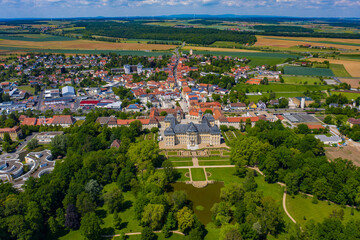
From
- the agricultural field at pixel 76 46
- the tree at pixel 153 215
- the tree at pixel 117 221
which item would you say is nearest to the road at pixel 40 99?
the tree at pixel 117 221

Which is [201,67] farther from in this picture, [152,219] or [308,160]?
[152,219]

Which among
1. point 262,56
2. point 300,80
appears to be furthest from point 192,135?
point 262,56

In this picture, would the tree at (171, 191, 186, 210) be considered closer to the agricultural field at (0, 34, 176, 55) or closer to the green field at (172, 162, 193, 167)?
the green field at (172, 162, 193, 167)

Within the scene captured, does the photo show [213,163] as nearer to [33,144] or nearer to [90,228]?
[90,228]

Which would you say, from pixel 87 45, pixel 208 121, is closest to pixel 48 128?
pixel 208 121

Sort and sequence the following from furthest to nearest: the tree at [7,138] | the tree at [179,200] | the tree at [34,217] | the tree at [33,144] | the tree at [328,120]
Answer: the tree at [328,120], the tree at [7,138], the tree at [33,144], the tree at [179,200], the tree at [34,217]

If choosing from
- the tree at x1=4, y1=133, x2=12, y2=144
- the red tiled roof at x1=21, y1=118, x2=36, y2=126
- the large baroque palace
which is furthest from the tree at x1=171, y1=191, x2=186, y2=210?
the red tiled roof at x1=21, y1=118, x2=36, y2=126

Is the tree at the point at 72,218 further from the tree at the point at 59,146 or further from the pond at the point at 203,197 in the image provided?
the tree at the point at 59,146
